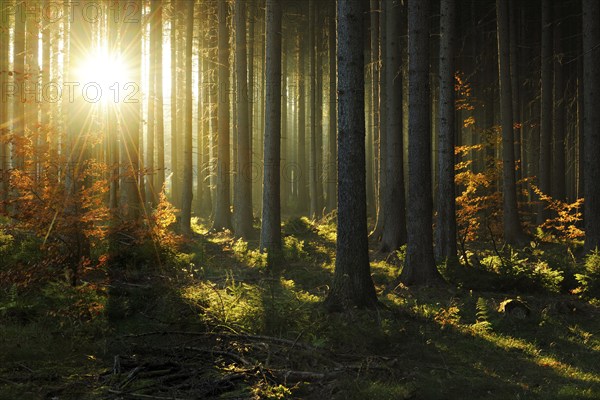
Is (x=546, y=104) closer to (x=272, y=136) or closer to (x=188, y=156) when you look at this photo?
(x=272, y=136)

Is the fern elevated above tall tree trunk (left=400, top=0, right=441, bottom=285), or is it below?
below

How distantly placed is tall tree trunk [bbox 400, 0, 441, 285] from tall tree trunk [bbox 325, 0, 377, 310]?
2.83 m

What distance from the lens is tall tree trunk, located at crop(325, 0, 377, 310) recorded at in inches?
373

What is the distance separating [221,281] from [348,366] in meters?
5.63

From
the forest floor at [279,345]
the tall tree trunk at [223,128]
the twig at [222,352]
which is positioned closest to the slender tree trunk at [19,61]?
the tall tree trunk at [223,128]

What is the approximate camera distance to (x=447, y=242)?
13391 mm

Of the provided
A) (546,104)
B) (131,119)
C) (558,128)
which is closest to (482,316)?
(131,119)

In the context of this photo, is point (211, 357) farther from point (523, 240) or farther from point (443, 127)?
point (523, 240)

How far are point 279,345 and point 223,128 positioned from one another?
44.2ft

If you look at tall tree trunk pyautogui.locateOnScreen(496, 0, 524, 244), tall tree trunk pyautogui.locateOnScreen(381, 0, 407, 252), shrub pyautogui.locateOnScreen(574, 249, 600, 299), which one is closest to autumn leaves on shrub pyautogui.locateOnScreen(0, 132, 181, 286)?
tall tree trunk pyautogui.locateOnScreen(381, 0, 407, 252)

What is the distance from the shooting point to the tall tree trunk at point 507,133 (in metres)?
18.5

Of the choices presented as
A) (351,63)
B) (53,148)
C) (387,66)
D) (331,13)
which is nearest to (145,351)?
(53,148)

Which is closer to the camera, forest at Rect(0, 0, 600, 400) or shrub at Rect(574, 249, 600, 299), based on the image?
forest at Rect(0, 0, 600, 400)

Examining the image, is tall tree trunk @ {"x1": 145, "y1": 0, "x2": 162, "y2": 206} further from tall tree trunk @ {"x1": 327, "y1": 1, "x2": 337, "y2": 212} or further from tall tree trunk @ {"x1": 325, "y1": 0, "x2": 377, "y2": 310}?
tall tree trunk @ {"x1": 325, "y1": 0, "x2": 377, "y2": 310}
